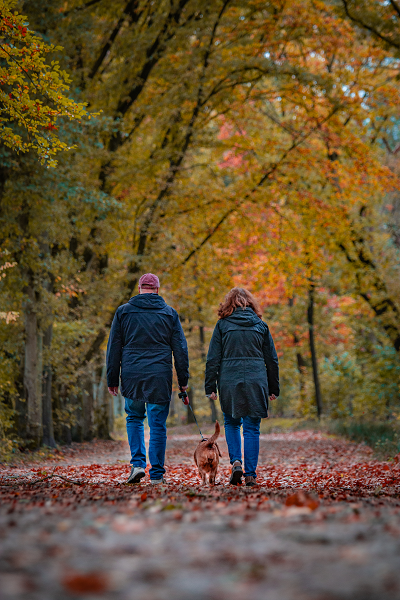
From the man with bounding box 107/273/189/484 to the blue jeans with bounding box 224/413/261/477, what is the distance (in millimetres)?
720

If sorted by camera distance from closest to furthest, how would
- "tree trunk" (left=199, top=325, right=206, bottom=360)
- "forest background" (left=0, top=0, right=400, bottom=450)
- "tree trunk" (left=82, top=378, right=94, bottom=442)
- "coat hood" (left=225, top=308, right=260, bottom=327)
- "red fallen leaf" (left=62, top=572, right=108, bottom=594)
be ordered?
"red fallen leaf" (left=62, top=572, right=108, bottom=594)
"coat hood" (left=225, top=308, right=260, bottom=327)
"forest background" (left=0, top=0, right=400, bottom=450)
"tree trunk" (left=82, top=378, right=94, bottom=442)
"tree trunk" (left=199, top=325, right=206, bottom=360)

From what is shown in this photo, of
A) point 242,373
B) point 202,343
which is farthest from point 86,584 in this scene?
point 202,343

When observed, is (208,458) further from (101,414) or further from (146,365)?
(101,414)

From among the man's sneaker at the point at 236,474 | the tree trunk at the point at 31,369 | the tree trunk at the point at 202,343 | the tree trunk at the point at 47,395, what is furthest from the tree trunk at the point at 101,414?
the man's sneaker at the point at 236,474

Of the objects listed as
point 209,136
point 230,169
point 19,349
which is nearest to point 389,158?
point 230,169

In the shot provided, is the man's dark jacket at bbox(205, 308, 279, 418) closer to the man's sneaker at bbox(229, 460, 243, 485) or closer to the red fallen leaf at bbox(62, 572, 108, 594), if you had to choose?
the man's sneaker at bbox(229, 460, 243, 485)

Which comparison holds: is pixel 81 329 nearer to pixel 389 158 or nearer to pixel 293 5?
pixel 293 5

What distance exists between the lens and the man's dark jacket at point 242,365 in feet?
19.8

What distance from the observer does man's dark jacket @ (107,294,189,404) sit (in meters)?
5.93

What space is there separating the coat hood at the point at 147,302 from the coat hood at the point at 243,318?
0.82 meters

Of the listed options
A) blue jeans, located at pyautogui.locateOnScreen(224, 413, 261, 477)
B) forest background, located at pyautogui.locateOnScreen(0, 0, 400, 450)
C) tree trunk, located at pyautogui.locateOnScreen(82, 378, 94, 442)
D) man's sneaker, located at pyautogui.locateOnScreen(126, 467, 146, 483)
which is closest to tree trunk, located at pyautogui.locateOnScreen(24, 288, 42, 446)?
forest background, located at pyautogui.locateOnScreen(0, 0, 400, 450)

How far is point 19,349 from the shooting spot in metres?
11.7

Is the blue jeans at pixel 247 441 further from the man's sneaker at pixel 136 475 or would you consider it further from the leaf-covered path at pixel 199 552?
the leaf-covered path at pixel 199 552

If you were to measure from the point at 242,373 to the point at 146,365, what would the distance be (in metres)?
1.08
